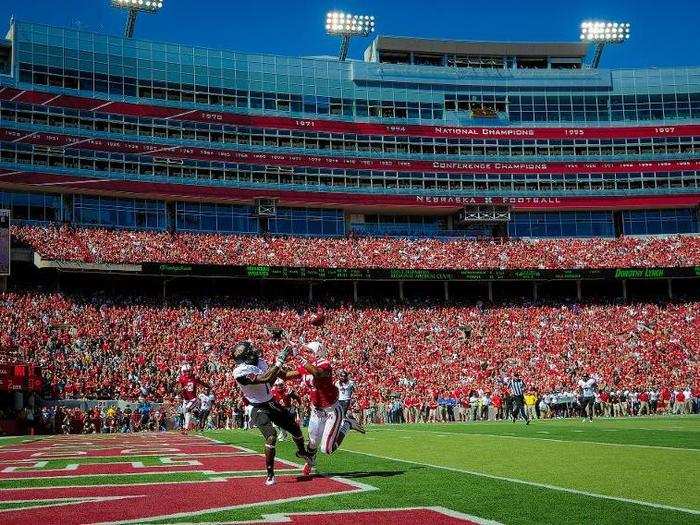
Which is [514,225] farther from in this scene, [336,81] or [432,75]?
[336,81]

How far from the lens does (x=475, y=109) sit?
201 ft

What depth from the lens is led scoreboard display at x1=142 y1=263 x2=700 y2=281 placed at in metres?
47.3

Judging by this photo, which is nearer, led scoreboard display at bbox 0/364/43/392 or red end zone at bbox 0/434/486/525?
red end zone at bbox 0/434/486/525

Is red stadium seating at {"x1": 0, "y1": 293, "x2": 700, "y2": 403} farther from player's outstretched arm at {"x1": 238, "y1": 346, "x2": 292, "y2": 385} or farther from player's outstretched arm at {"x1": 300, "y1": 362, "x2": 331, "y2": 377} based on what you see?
player's outstretched arm at {"x1": 238, "y1": 346, "x2": 292, "y2": 385}

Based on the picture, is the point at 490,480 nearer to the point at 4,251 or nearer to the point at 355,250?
the point at 4,251

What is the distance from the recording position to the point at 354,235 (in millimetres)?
57844

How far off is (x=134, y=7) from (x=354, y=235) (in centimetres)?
2364

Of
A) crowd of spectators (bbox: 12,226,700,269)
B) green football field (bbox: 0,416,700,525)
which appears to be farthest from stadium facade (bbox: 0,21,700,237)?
green football field (bbox: 0,416,700,525)

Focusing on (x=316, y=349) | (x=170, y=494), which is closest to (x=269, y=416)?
(x=316, y=349)

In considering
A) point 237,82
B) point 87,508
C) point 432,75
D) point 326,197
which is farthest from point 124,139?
point 87,508

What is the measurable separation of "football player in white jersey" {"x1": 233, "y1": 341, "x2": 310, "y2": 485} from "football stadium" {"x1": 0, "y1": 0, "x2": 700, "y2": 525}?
663 cm

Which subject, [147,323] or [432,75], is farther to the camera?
[432,75]

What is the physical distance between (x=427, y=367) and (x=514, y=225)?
22.1 m

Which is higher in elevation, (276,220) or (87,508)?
(276,220)
